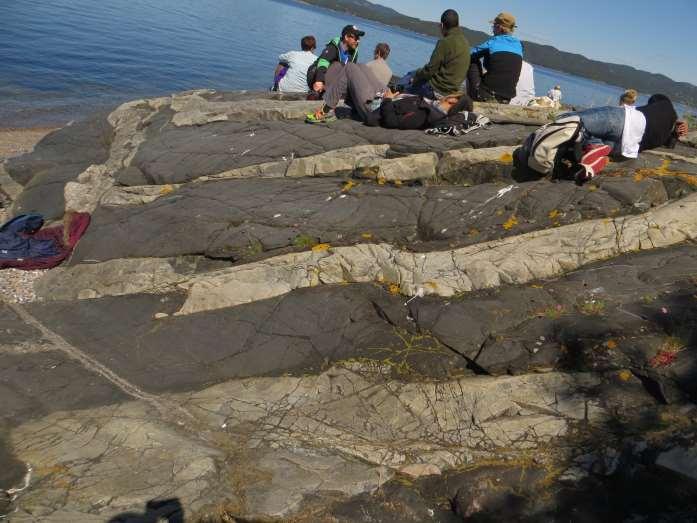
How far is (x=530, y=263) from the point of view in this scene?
24.9 ft

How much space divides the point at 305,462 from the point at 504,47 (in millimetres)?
10279

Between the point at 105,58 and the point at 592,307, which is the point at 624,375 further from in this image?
the point at 105,58

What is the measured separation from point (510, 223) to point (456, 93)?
4633 mm

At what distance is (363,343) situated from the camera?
7.03m

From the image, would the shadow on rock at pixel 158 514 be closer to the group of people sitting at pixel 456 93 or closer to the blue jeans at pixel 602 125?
the group of people sitting at pixel 456 93

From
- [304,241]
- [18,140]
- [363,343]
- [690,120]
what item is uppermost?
[690,120]

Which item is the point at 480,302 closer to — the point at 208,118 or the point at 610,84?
the point at 208,118

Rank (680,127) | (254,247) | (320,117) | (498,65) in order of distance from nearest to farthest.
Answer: (254,247), (680,127), (320,117), (498,65)

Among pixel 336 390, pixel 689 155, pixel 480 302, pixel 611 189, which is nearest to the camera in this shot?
pixel 336 390

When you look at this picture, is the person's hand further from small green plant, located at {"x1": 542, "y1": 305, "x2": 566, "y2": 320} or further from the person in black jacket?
small green plant, located at {"x1": 542, "y1": 305, "x2": 566, "y2": 320}

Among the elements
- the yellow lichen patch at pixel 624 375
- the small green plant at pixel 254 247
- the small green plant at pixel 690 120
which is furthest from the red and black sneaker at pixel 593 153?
the small green plant at pixel 254 247

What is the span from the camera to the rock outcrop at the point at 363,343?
5.16 m

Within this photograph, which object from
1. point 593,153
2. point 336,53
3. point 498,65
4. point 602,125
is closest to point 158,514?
point 593,153

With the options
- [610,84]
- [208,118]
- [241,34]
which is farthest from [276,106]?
[610,84]
